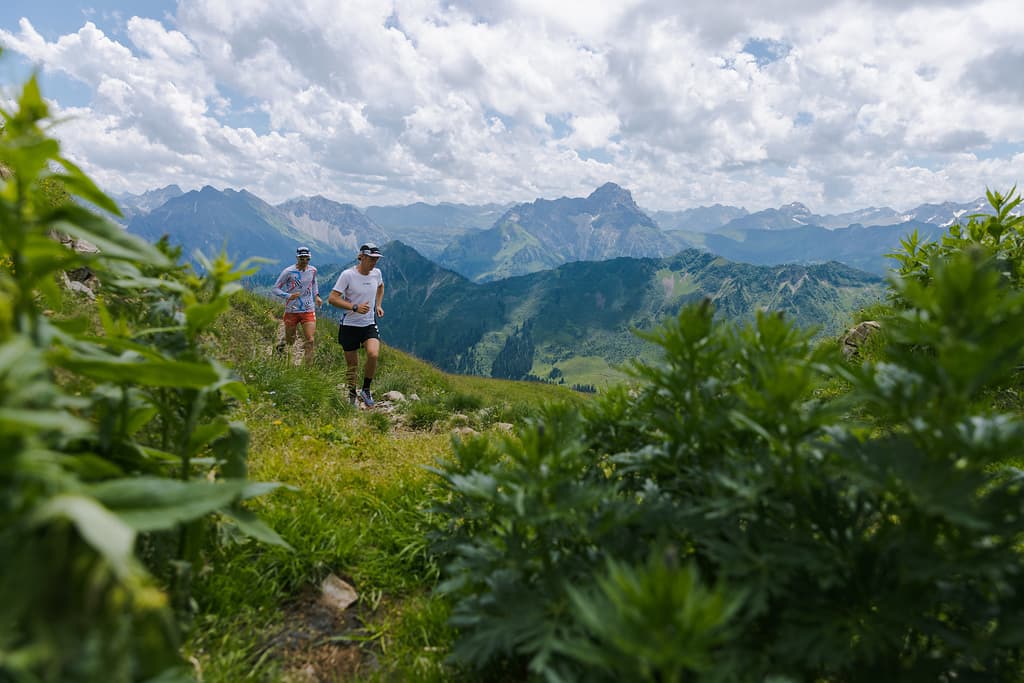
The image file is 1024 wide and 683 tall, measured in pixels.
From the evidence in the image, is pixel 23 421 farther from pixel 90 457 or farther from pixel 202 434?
pixel 202 434

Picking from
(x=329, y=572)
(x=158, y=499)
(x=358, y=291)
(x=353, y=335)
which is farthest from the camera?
(x=353, y=335)

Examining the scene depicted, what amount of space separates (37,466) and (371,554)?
3.18m

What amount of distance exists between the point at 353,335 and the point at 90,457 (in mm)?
10882

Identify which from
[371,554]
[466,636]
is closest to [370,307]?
[371,554]

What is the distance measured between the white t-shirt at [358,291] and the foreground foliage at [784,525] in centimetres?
998

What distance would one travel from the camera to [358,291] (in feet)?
38.9

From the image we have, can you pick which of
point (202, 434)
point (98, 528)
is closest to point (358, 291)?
point (202, 434)

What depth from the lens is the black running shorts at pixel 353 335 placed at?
12250 mm

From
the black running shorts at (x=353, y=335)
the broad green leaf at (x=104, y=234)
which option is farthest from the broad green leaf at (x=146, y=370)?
the black running shorts at (x=353, y=335)

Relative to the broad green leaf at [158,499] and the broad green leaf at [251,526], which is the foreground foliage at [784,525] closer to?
the broad green leaf at [251,526]

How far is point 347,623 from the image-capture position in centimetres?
358

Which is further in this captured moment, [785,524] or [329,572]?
[329,572]

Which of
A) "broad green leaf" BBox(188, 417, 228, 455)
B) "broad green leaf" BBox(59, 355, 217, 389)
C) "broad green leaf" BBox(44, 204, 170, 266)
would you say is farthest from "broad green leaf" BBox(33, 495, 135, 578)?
"broad green leaf" BBox(188, 417, 228, 455)

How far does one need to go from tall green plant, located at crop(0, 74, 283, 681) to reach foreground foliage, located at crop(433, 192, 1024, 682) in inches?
45.0
